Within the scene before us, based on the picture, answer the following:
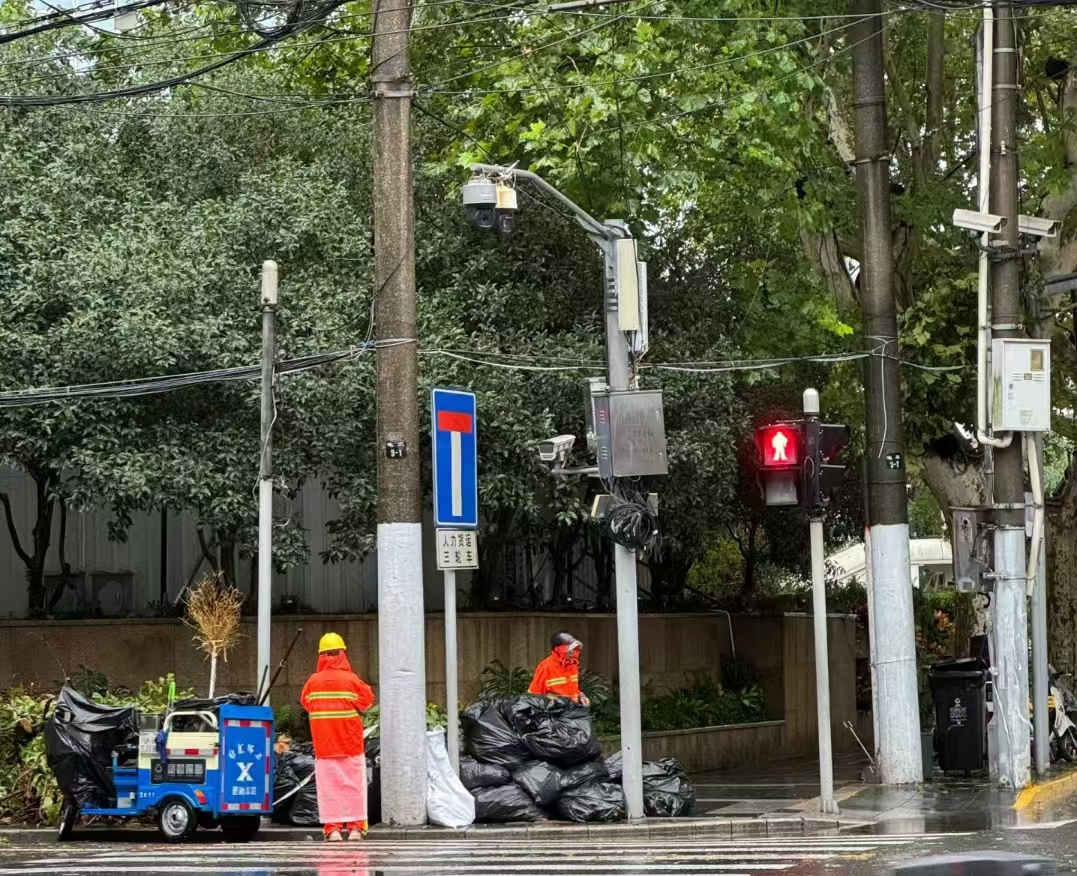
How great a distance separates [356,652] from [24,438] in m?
4.64

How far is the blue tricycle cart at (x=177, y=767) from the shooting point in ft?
48.8

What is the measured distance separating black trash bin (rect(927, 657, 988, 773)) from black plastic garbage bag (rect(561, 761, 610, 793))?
213 inches

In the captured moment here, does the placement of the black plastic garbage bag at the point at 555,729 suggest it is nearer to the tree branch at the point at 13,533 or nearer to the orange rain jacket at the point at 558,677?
the orange rain jacket at the point at 558,677

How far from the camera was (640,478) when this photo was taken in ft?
52.0

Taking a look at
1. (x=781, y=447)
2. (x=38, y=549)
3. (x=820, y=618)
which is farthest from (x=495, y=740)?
(x=38, y=549)

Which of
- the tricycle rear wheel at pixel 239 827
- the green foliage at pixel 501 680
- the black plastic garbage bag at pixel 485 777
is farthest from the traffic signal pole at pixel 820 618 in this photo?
the green foliage at pixel 501 680

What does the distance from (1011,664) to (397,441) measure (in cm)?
684

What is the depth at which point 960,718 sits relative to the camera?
1973 centimetres

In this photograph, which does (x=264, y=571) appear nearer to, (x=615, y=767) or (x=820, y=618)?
(x=615, y=767)

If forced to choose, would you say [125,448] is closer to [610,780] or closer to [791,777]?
[610,780]

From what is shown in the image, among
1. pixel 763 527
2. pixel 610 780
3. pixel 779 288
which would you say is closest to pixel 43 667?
pixel 610 780

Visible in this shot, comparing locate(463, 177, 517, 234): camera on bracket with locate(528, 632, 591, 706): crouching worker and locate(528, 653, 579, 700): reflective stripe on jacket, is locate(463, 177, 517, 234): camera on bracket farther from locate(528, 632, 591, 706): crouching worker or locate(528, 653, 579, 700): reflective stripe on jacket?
locate(528, 653, 579, 700): reflective stripe on jacket

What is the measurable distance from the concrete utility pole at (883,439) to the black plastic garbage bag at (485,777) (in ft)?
15.8

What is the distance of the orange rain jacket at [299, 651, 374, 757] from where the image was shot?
14688 millimetres
